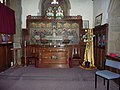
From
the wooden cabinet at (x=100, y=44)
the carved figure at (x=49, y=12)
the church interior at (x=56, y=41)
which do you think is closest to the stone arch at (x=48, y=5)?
the church interior at (x=56, y=41)

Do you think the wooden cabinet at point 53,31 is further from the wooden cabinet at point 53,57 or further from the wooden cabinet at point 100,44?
the wooden cabinet at point 100,44

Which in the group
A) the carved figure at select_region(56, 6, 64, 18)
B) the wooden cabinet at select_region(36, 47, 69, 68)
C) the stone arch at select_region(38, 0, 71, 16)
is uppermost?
the stone arch at select_region(38, 0, 71, 16)

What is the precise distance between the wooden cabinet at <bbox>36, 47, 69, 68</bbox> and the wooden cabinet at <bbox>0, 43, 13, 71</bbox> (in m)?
1.19

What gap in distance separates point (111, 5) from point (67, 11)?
137 inches

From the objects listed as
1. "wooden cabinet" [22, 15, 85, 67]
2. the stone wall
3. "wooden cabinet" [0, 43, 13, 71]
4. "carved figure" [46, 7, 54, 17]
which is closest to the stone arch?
"carved figure" [46, 7, 54, 17]

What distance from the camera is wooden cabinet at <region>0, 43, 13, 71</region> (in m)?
6.88

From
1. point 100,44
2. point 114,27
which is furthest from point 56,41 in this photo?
point 114,27

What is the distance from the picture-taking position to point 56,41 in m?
9.10

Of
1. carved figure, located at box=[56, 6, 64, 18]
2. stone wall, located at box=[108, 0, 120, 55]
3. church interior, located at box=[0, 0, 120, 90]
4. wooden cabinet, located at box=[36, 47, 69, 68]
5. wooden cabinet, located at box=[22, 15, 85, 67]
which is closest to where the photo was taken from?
stone wall, located at box=[108, 0, 120, 55]

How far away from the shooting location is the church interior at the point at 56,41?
5.75m

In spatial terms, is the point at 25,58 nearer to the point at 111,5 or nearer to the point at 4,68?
the point at 4,68

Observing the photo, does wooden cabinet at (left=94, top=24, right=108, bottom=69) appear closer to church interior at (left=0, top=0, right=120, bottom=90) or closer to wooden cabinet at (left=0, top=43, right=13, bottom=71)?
church interior at (left=0, top=0, right=120, bottom=90)

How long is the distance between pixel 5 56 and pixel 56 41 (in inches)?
108

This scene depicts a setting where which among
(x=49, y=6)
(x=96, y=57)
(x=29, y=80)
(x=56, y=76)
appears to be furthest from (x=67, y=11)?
(x=29, y=80)
